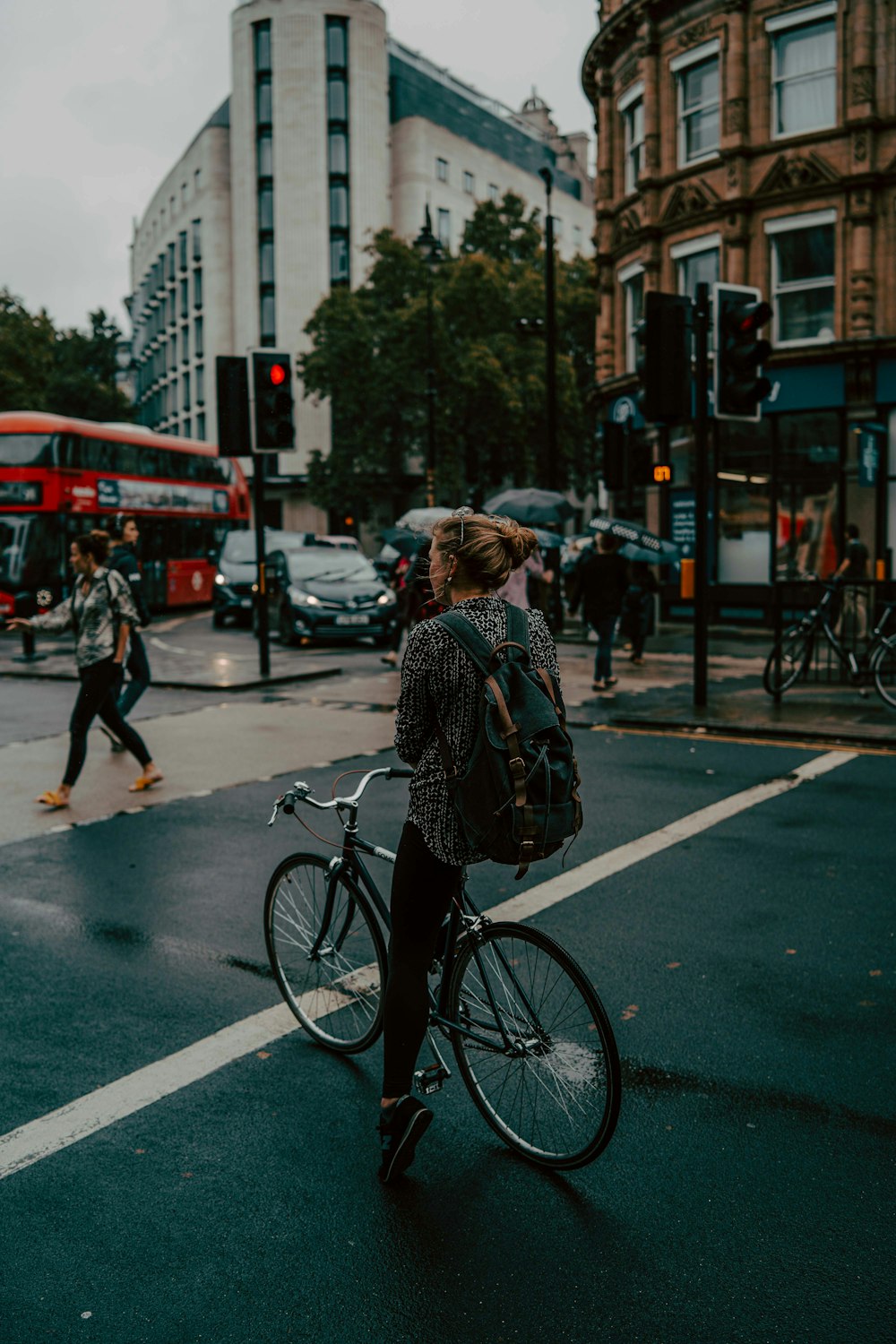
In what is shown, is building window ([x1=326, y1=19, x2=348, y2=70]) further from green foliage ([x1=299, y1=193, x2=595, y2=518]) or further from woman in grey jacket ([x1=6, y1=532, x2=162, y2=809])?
woman in grey jacket ([x1=6, y1=532, x2=162, y2=809])

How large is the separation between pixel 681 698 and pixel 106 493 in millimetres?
16921

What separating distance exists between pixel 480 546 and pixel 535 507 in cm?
Answer: 1665

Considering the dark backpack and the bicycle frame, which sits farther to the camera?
the bicycle frame

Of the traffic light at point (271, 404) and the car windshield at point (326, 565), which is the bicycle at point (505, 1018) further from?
the car windshield at point (326, 565)

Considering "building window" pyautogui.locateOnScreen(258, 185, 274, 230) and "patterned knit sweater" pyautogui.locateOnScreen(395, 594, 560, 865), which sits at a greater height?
"building window" pyautogui.locateOnScreen(258, 185, 274, 230)

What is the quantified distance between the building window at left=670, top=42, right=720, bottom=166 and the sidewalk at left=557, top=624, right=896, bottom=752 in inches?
457

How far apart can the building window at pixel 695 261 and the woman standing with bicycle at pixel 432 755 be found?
71.9 ft

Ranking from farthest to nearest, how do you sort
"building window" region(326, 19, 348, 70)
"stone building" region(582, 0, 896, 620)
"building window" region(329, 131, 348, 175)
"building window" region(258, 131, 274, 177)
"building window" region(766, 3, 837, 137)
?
"building window" region(258, 131, 274, 177)
"building window" region(329, 131, 348, 175)
"building window" region(326, 19, 348, 70)
"building window" region(766, 3, 837, 137)
"stone building" region(582, 0, 896, 620)

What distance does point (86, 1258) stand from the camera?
118 inches

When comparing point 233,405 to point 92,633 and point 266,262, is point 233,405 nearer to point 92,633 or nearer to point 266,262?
point 92,633

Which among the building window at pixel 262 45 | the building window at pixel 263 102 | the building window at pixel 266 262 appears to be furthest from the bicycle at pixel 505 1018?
the building window at pixel 262 45

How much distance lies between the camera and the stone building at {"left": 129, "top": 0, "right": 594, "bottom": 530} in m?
60.5

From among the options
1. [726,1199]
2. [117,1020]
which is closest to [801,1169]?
[726,1199]

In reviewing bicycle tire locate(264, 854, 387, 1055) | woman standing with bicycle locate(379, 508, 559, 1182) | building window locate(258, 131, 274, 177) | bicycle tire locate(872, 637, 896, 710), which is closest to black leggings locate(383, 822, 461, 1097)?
woman standing with bicycle locate(379, 508, 559, 1182)
